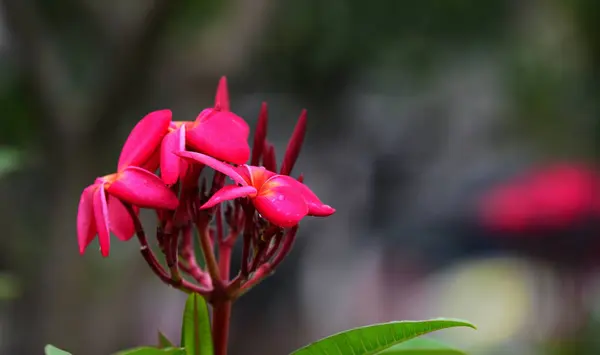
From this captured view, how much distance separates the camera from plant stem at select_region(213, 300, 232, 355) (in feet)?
1.32

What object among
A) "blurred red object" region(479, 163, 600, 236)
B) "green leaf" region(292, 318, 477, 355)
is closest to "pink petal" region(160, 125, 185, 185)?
"green leaf" region(292, 318, 477, 355)

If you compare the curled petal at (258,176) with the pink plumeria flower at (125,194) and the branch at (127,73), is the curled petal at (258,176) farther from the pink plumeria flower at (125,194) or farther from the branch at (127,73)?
the branch at (127,73)

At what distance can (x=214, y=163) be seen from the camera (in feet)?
1.18

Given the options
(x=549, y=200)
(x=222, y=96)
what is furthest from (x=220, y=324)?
(x=549, y=200)

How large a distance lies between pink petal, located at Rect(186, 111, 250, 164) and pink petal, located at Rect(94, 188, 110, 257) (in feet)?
0.18

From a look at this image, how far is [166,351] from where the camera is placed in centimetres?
34

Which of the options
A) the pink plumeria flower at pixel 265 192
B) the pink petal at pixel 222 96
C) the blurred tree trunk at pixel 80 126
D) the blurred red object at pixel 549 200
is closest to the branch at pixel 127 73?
the blurred tree trunk at pixel 80 126

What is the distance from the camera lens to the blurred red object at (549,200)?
2.72 metres

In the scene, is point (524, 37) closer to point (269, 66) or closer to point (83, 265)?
point (269, 66)

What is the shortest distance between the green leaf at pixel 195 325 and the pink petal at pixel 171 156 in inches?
2.7

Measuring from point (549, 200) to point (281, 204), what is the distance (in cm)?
266

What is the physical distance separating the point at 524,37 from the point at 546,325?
1.78 meters

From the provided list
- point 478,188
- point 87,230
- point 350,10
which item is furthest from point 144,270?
point 478,188

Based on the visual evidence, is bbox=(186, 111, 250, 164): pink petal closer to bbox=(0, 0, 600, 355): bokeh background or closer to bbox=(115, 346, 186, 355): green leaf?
bbox=(115, 346, 186, 355): green leaf
